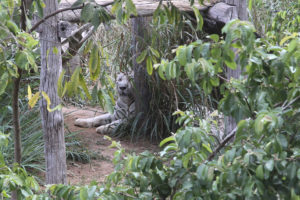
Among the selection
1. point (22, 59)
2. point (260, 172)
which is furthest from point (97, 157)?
point (260, 172)

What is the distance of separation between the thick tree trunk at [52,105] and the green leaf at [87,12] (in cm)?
112

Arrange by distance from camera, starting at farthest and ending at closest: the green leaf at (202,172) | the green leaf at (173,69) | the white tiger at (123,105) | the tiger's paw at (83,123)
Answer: the tiger's paw at (83,123), the white tiger at (123,105), the green leaf at (173,69), the green leaf at (202,172)

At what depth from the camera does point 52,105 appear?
A: 2.77 metres

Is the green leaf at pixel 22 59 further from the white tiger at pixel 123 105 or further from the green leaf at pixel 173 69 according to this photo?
the white tiger at pixel 123 105

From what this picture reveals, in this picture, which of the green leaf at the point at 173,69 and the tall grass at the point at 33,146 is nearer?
the green leaf at the point at 173,69

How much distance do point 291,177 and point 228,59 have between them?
0.48 m

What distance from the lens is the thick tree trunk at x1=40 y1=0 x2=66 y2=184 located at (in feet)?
8.68

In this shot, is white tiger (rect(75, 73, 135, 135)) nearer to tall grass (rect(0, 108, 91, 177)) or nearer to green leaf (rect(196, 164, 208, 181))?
tall grass (rect(0, 108, 91, 177))

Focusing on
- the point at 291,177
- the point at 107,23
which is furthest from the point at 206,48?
the point at 291,177

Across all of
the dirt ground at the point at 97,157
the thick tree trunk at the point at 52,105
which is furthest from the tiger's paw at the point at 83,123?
the thick tree trunk at the point at 52,105

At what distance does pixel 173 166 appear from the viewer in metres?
1.80

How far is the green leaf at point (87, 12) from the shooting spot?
1.51 meters

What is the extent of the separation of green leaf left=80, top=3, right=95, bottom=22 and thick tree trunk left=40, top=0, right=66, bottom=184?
1118 mm

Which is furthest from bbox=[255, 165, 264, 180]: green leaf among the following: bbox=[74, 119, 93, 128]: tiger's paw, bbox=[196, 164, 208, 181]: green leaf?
bbox=[74, 119, 93, 128]: tiger's paw
